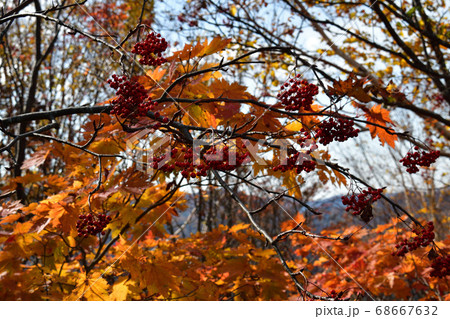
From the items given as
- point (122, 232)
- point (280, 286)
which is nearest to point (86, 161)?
point (122, 232)

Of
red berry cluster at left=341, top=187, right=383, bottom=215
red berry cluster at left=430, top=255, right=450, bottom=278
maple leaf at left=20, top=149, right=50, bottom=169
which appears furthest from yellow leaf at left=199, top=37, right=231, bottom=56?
red berry cluster at left=430, top=255, right=450, bottom=278

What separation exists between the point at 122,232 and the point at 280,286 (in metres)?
1.49

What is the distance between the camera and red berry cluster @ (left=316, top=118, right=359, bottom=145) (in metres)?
1.76

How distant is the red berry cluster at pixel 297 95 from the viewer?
1.77 metres

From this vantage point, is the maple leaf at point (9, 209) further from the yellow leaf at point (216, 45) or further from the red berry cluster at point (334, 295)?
the red berry cluster at point (334, 295)

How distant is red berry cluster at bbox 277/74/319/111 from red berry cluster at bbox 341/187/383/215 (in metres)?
0.57

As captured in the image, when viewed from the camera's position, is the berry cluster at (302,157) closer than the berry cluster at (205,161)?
No

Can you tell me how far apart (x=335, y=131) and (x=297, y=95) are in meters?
0.28

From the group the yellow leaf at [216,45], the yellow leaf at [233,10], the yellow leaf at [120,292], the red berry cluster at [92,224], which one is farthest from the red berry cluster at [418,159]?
the yellow leaf at [233,10]

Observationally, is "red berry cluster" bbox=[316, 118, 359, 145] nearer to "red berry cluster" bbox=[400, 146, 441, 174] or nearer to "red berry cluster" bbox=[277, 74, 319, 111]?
"red berry cluster" bbox=[277, 74, 319, 111]

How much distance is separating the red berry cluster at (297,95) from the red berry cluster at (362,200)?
0.57 meters

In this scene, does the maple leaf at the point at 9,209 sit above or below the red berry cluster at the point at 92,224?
above

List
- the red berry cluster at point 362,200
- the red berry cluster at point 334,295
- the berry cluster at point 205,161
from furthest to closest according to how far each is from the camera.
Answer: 1. the red berry cluster at point 362,200
2. the berry cluster at point 205,161
3. the red berry cluster at point 334,295

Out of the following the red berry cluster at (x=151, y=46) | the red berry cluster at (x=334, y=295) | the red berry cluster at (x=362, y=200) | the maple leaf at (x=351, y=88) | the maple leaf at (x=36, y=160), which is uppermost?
the red berry cluster at (x=151, y=46)
